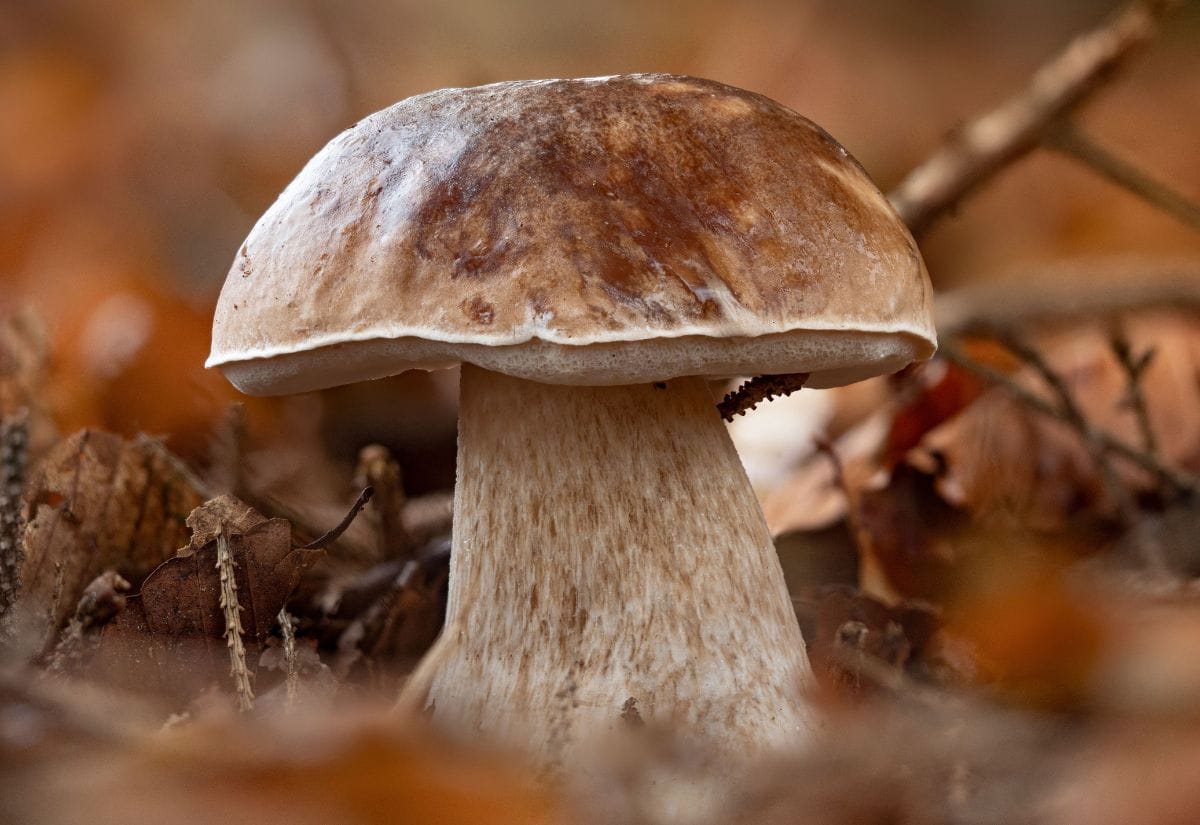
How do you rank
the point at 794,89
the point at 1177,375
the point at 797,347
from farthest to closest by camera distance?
the point at 794,89, the point at 1177,375, the point at 797,347

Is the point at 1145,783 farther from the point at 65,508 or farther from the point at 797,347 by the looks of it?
the point at 65,508

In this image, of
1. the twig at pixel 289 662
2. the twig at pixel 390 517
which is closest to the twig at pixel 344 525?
the twig at pixel 289 662

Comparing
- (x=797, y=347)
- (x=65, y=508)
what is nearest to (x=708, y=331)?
(x=797, y=347)

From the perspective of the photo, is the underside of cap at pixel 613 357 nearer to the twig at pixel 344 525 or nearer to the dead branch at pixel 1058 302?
the twig at pixel 344 525

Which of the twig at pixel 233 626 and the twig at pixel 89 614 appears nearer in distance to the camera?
the twig at pixel 233 626

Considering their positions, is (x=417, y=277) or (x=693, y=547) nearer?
(x=417, y=277)

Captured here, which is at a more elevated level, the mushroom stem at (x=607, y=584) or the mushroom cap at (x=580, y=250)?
the mushroom cap at (x=580, y=250)
